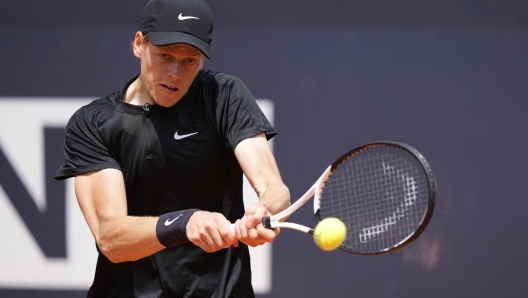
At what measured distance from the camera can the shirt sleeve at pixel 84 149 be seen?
2.19 m

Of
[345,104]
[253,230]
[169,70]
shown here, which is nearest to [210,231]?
[253,230]

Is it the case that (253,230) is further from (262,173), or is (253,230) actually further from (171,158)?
(171,158)

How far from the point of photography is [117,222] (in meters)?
2.11

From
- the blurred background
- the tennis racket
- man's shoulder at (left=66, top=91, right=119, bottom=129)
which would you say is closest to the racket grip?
the tennis racket

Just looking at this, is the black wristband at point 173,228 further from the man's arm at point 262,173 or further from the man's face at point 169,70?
the man's face at point 169,70

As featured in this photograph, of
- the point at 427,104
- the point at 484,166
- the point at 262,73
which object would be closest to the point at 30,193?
the point at 262,73

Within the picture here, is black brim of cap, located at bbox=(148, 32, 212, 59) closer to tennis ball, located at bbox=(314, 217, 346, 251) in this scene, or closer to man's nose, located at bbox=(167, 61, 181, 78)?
man's nose, located at bbox=(167, 61, 181, 78)

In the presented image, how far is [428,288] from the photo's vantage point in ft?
11.7

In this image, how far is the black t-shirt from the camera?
221 centimetres

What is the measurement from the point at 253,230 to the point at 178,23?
678mm

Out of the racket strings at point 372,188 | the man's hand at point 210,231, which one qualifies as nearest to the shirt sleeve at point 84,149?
the man's hand at point 210,231

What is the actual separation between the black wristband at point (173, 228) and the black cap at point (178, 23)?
496 millimetres

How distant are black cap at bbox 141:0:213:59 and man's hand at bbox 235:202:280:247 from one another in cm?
53

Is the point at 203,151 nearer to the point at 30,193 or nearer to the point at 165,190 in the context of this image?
the point at 165,190
